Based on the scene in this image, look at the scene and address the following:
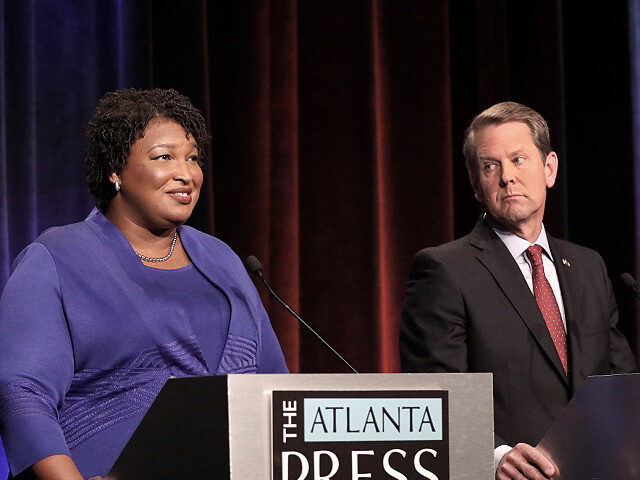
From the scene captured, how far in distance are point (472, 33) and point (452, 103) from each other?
0.93 feet

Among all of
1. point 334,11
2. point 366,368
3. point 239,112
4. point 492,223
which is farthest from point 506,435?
point 334,11

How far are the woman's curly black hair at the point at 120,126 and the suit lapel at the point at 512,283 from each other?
83 cm

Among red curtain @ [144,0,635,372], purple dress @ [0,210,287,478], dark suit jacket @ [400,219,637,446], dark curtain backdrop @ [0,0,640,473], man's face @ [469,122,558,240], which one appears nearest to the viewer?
Result: purple dress @ [0,210,287,478]

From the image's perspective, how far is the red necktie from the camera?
8.19 feet

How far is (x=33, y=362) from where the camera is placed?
1.77 m

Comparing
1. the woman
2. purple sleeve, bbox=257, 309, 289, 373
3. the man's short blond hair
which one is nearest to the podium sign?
the woman

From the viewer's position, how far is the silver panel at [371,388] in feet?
4.39

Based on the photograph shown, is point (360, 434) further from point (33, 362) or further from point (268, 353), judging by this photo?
point (268, 353)

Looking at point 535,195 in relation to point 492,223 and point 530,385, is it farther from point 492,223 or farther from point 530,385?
point 530,385

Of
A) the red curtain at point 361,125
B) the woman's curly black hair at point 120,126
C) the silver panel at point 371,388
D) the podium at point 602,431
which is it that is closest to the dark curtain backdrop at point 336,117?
the red curtain at point 361,125

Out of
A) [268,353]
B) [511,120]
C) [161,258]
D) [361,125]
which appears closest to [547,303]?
[511,120]

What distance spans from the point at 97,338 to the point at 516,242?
1221 millimetres

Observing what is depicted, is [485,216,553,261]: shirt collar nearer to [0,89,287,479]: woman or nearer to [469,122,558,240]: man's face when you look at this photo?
[469,122,558,240]: man's face

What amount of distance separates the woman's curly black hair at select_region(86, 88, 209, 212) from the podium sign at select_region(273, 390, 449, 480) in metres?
0.94
